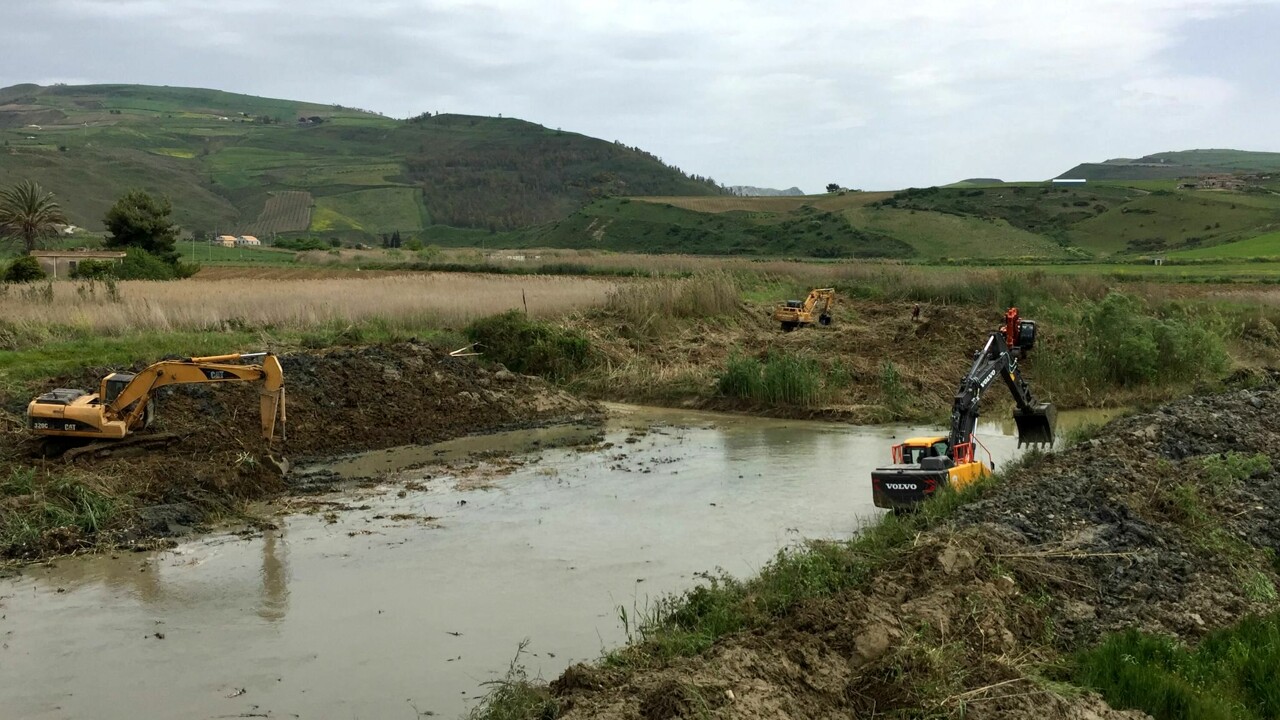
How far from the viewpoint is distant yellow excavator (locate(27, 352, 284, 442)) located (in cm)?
1240

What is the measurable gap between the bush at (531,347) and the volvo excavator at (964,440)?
34.4 feet

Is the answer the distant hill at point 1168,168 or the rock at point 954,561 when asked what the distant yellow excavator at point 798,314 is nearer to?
the rock at point 954,561

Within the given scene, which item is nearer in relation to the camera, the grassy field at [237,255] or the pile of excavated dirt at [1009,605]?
the pile of excavated dirt at [1009,605]

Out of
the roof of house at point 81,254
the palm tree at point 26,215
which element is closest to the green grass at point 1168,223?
the roof of house at point 81,254

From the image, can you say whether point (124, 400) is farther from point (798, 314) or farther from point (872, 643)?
point (798, 314)

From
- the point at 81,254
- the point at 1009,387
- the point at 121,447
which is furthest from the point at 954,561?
the point at 81,254

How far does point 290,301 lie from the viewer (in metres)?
25.3

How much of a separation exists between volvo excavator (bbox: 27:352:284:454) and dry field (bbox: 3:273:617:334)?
862cm

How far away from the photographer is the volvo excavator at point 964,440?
397 inches

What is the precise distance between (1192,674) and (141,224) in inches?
1915

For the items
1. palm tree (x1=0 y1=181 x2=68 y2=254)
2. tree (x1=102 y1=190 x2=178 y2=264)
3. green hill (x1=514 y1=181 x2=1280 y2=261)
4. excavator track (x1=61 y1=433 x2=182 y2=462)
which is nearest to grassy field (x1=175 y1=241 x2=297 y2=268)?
tree (x1=102 y1=190 x2=178 y2=264)

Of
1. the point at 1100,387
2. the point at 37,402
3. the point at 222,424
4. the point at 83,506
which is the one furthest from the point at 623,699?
the point at 1100,387

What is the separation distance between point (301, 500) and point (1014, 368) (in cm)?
Result: 831

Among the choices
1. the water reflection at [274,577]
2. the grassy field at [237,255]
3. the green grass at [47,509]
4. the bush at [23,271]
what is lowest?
the water reflection at [274,577]
